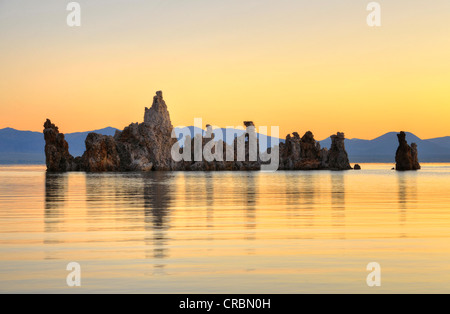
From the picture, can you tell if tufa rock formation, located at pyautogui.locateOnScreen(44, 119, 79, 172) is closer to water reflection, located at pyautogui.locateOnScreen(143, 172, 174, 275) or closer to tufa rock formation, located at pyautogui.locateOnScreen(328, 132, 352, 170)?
tufa rock formation, located at pyautogui.locateOnScreen(328, 132, 352, 170)

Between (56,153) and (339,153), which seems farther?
(339,153)

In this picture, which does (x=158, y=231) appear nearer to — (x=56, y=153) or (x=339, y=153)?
(x=56, y=153)

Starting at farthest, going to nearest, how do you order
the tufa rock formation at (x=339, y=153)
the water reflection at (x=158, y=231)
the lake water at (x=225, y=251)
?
the tufa rock formation at (x=339, y=153), the water reflection at (x=158, y=231), the lake water at (x=225, y=251)

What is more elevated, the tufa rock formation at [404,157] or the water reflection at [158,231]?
the tufa rock formation at [404,157]

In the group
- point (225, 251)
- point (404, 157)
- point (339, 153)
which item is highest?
point (339, 153)

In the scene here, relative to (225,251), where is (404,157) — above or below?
above

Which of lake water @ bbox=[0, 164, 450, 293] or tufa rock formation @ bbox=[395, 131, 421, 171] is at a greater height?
tufa rock formation @ bbox=[395, 131, 421, 171]

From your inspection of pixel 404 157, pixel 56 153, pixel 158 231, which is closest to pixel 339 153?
pixel 404 157

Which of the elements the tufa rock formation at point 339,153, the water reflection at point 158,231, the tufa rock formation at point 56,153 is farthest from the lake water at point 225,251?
the tufa rock formation at point 339,153

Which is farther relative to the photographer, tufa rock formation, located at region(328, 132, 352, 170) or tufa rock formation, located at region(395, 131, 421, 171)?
tufa rock formation, located at region(328, 132, 352, 170)

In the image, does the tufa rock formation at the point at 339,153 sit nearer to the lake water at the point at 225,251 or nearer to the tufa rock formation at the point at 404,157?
the tufa rock formation at the point at 404,157

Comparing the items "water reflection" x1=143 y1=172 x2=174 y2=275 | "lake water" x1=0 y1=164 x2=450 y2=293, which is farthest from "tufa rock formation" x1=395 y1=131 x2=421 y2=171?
"water reflection" x1=143 y1=172 x2=174 y2=275
